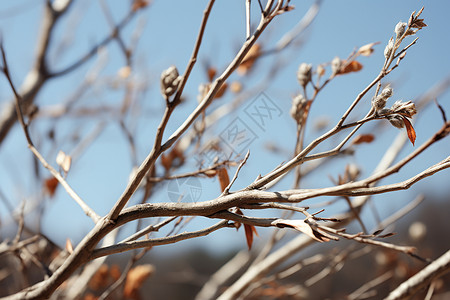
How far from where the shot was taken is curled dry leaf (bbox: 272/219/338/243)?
34 cm

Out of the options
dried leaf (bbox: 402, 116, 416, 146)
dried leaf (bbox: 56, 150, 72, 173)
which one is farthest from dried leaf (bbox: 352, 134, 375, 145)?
dried leaf (bbox: 56, 150, 72, 173)

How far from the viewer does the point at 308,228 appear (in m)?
0.35

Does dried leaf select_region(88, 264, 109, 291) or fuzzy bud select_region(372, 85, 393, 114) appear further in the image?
dried leaf select_region(88, 264, 109, 291)

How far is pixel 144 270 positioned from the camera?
2.94 ft

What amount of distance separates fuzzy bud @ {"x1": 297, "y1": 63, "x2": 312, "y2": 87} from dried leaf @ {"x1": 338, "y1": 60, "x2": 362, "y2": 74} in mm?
52

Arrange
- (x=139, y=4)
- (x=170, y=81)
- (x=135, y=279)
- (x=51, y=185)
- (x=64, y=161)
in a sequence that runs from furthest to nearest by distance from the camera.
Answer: (x=139, y=4)
(x=51, y=185)
(x=135, y=279)
(x=64, y=161)
(x=170, y=81)

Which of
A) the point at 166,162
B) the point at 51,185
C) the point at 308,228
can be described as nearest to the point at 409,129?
the point at 308,228

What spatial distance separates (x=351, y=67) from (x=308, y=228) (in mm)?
380

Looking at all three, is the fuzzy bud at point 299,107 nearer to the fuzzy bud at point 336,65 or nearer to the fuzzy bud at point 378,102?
the fuzzy bud at point 336,65

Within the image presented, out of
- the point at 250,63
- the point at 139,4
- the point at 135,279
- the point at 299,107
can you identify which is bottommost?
the point at 135,279

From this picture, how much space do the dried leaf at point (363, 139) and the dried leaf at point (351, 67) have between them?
10cm

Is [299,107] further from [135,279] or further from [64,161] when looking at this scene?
[135,279]

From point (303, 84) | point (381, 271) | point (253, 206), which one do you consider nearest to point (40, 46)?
point (303, 84)

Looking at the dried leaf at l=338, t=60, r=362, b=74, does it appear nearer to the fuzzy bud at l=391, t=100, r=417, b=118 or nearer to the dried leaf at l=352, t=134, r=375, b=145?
the dried leaf at l=352, t=134, r=375, b=145
